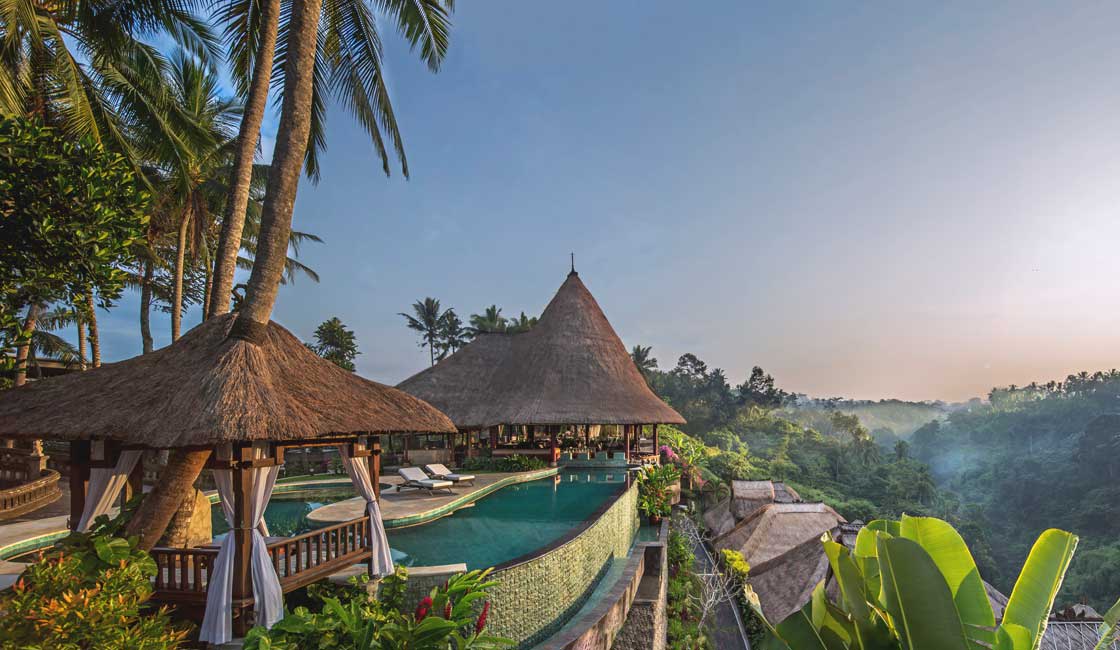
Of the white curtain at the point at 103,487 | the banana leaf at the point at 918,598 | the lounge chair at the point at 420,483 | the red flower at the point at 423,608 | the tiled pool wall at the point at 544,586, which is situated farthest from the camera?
the lounge chair at the point at 420,483

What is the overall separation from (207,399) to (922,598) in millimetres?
5713

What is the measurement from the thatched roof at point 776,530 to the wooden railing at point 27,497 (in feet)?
52.0

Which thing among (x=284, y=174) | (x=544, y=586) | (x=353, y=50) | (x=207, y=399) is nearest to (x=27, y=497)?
(x=207, y=399)

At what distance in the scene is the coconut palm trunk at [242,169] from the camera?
23.4 ft

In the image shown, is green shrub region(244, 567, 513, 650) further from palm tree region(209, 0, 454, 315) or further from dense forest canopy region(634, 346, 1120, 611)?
dense forest canopy region(634, 346, 1120, 611)

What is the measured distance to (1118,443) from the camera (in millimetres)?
39812

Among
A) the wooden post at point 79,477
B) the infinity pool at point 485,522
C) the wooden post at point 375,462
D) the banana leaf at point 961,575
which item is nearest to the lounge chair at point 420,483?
the infinity pool at point 485,522

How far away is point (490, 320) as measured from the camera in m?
44.3

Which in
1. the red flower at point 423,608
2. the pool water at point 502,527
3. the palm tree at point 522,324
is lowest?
the pool water at point 502,527

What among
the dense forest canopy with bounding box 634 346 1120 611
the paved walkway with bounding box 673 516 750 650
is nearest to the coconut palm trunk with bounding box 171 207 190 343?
the paved walkway with bounding box 673 516 750 650

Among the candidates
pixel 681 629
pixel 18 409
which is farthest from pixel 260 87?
pixel 681 629

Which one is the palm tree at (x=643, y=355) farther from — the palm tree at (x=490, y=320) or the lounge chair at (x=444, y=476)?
the lounge chair at (x=444, y=476)

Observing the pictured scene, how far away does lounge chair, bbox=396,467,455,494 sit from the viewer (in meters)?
12.7

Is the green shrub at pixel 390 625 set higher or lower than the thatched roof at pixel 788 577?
higher
